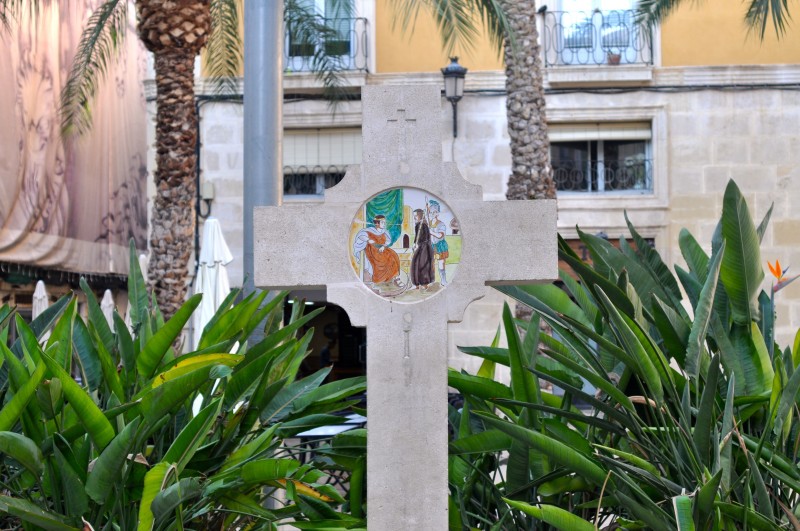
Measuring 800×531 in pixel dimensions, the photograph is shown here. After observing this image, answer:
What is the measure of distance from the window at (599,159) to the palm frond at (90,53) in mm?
6920

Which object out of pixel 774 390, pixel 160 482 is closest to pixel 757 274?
pixel 774 390

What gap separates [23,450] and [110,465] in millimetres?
238

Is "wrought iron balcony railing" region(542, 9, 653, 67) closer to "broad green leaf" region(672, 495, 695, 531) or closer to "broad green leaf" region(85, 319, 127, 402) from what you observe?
"broad green leaf" region(85, 319, 127, 402)

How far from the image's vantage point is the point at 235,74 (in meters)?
16.7

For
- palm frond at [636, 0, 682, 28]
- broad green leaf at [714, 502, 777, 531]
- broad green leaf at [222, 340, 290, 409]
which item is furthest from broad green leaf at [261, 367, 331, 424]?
palm frond at [636, 0, 682, 28]

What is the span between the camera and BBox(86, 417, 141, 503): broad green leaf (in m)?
2.94

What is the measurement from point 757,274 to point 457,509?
48.2 inches

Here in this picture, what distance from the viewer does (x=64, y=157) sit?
1684 centimetres

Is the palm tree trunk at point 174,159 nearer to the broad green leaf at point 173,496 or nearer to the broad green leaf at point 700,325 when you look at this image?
the broad green leaf at point 173,496

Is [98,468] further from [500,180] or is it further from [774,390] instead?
[500,180]

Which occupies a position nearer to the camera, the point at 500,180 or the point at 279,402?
the point at 279,402

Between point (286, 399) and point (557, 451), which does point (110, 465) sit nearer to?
point (286, 399)

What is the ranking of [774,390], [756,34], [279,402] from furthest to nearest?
[756,34] → [279,402] → [774,390]

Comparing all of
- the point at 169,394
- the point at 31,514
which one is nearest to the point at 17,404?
the point at 31,514
